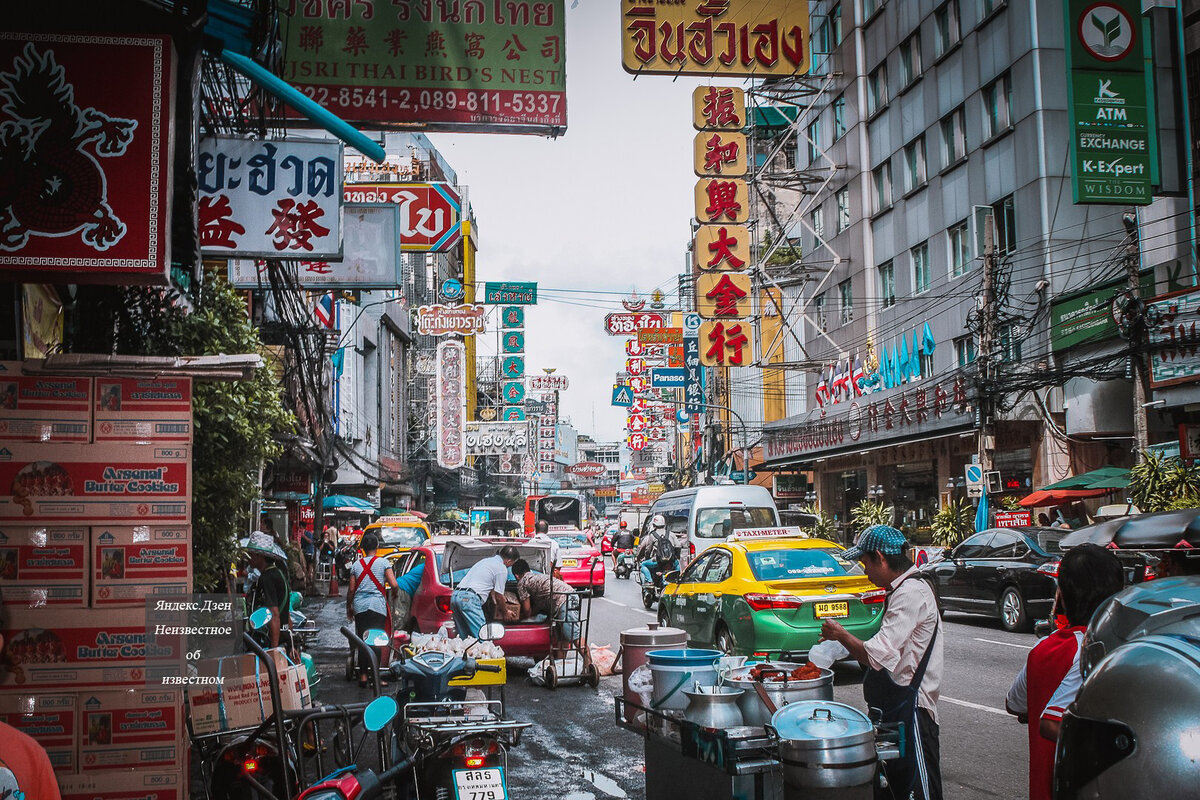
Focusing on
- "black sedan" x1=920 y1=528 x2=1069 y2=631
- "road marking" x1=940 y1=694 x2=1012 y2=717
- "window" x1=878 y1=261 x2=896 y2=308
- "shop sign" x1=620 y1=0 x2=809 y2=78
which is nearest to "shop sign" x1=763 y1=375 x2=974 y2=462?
"window" x1=878 y1=261 x2=896 y2=308

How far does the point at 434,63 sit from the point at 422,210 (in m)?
3.62

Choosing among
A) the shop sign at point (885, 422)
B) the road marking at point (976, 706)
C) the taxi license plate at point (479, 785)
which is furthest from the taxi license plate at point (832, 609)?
the shop sign at point (885, 422)

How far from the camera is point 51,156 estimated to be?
16.8 feet

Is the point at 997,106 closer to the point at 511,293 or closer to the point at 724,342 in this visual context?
the point at 724,342

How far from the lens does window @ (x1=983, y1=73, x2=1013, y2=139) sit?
28562 mm

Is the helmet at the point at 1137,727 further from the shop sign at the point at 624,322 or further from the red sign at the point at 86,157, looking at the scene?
the shop sign at the point at 624,322

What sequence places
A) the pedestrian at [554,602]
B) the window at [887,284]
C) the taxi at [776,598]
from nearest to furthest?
the taxi at [776,598], the pedestrian at [554,602], the window at [887,284]

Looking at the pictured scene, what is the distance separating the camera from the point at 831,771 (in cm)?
448

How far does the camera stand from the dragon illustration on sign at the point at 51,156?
199 inches

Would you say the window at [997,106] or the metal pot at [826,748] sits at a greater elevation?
the window at [997,106]

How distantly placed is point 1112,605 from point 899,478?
33374mm

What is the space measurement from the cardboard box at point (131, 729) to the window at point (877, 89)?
114 feet

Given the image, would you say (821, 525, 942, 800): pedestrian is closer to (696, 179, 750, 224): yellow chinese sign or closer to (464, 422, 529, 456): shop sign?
(696, 179, 750, 224): yellow chinese sign

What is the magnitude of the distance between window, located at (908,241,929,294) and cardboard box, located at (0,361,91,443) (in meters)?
30.3
